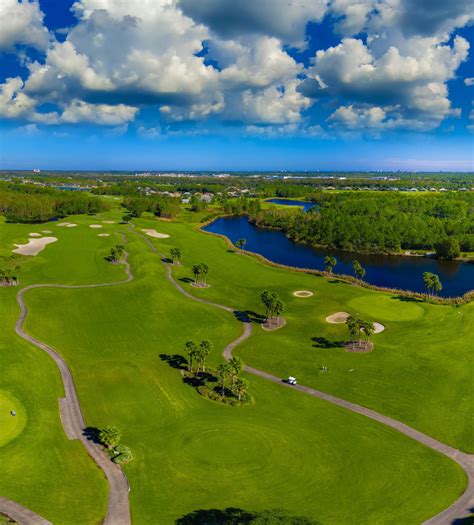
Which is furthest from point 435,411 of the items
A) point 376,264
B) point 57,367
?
point 376,264

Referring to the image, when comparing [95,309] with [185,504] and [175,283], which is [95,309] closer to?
[175,283]

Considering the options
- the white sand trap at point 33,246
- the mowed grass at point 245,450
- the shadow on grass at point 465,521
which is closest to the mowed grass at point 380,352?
the mowed grass at point 245,450

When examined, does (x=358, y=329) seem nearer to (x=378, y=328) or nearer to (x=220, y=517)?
(x=378, y=328)

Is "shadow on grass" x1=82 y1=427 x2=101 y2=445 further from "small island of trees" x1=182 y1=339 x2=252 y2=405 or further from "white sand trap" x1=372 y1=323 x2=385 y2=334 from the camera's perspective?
"white sand trap" x1=372 y1=323 x2=385 y2=334

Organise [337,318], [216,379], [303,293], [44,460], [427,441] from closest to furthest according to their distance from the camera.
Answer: [44,460]
[427,441]
[216,379]
[337,318]
[303,293]

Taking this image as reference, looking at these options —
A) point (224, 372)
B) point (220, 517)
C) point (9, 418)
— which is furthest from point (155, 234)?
point (220, 517)

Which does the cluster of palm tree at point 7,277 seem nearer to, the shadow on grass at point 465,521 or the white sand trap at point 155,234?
the white sand trap at point 155,234

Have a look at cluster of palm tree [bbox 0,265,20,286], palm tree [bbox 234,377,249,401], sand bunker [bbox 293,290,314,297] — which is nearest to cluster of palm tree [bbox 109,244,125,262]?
cluster of palm tree [bbox 0,265,20,286]
